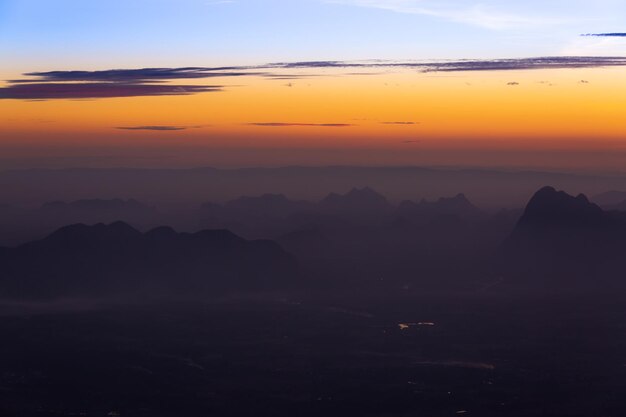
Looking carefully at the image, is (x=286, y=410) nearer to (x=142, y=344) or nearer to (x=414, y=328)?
(x=142, y=344)

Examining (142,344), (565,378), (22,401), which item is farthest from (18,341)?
(565,378)

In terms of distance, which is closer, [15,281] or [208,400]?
[208,400]

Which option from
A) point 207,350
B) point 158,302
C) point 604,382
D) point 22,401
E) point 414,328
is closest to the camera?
point 22,401

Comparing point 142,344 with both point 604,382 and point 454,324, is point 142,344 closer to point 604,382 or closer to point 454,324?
point 454,324

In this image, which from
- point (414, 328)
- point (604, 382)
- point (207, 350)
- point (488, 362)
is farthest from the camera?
point (414, 328)

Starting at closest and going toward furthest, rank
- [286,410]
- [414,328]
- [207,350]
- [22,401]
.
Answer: [286,410], [22,401], [207,350], [414,328]

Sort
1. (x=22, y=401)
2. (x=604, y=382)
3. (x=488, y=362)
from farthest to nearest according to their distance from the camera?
(x=488, y=362), (x=604, y=382), (x=22, y=401)

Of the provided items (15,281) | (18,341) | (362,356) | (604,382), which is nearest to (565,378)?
(604,382)

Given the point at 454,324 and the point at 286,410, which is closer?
the point at 286,410

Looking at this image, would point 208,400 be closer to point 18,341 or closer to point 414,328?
point 18,341
